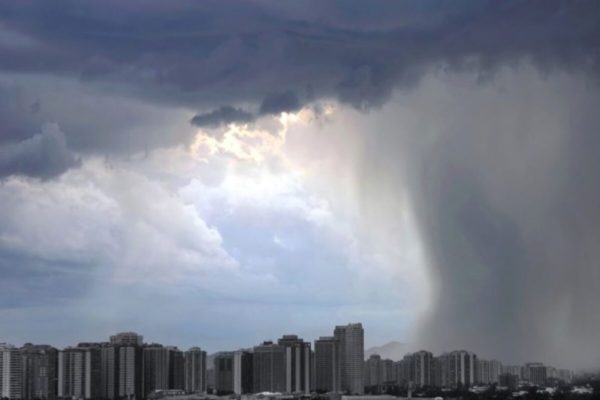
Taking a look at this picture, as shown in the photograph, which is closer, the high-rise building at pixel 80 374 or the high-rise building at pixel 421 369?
the high-rise building at pixel 80 374

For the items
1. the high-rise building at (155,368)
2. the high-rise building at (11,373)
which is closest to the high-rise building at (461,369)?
the high-rise building at (155,368)

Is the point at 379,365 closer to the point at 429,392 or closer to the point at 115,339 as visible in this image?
the point at 429,392

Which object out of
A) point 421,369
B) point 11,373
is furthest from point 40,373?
point 421,369

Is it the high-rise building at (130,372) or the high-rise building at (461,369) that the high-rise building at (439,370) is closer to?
the high-rise building at (461,369)

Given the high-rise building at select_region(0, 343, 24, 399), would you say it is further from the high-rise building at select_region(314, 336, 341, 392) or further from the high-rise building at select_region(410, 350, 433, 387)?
the high-rise building at select_region(410, 350, 433, 387)

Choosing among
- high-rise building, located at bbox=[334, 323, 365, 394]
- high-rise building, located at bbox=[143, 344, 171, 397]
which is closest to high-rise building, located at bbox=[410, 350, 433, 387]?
high-rise building, located at bbox=[334, 323, 365, 394]

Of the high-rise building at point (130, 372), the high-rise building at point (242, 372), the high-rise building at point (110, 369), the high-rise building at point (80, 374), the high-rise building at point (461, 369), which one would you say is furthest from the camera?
the high-rise building at point (461, 369)

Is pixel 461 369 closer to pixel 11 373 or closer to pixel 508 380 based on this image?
pixel 508 380
